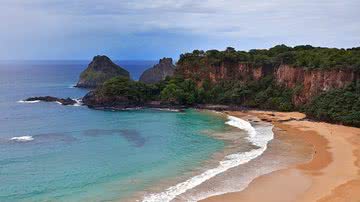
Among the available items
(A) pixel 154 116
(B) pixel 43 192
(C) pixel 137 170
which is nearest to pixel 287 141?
(C) pixel 137 170

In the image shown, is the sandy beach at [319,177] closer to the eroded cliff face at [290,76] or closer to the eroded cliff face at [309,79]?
the eroded cliff face at [309,79]

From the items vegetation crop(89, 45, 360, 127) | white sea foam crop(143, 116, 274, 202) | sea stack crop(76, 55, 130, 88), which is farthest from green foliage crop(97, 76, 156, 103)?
sea stack crop(76, 55, 130, 88)

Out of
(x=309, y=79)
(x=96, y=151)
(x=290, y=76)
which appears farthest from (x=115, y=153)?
(x=290, y=76)

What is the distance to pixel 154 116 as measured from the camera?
223ft

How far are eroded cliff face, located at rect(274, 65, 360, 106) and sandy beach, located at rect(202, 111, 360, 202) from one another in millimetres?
12605

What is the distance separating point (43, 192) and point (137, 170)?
27.8 feet

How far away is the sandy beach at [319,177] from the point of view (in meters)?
30.6

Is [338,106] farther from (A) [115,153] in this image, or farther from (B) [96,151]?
(B) [96,151]

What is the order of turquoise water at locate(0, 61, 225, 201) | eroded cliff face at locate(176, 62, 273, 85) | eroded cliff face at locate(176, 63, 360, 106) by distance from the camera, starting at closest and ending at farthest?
turquoise water at locate(0, 61, 225, 201) < eroded cliff face at locate(176, 63, 360, 106) < eroded cliff face at locate(176, 62, 273, 85)

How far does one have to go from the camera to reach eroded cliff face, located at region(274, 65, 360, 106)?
212 feet

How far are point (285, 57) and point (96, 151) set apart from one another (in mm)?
43421

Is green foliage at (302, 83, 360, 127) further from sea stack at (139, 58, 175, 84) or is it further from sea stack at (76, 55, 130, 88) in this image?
sea stack at (76, 55, 130, 88)

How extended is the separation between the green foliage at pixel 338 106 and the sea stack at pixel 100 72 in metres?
65.0

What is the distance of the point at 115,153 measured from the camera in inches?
1678
